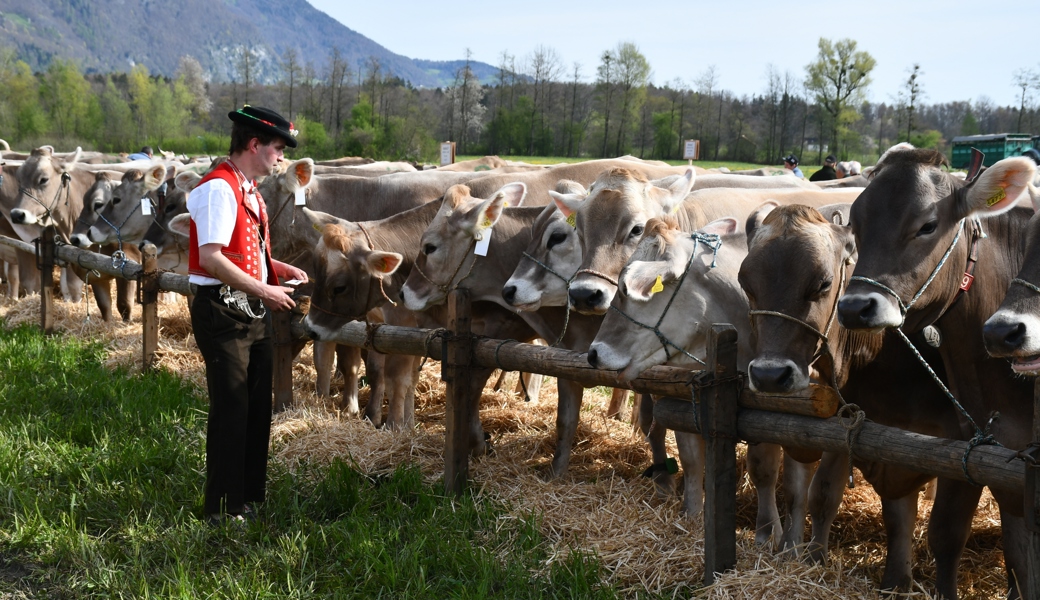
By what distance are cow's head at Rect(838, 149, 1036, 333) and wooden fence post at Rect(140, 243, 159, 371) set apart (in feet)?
21.8

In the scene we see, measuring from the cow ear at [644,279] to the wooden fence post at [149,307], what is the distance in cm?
557

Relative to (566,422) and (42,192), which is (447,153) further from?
(566,422)

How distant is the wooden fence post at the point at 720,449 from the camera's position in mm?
3674

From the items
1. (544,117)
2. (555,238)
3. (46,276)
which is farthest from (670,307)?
(544,117)

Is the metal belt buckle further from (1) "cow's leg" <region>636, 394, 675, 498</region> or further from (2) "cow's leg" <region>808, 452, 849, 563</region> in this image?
(2) "cow's leg" <region>808, 452, 849, 563</region>

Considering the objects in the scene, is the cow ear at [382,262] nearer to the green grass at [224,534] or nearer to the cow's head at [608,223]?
the cow's head at [608,223]

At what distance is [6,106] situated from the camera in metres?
72.9

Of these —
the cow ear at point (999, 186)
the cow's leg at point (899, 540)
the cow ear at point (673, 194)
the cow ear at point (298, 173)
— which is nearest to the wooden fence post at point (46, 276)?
the cow ear at point (298, 173)

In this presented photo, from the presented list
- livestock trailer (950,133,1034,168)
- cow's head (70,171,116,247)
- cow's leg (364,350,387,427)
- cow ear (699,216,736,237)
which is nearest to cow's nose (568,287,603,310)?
cow ear (699,216,736,237)

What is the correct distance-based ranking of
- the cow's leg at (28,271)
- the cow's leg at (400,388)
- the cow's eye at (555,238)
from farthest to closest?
the cow's leg at (28,271)
the cow's leg at (400,388)
the cow's eye at (555,238)

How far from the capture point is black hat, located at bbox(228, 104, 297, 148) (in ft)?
14.8

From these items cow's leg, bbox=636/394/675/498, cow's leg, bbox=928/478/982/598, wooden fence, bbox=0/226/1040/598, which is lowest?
cow's leg, bbox=636/394/675/498

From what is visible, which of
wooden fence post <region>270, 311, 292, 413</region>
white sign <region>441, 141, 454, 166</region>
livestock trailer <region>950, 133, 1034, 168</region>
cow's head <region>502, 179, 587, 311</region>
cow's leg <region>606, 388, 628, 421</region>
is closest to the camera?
cow's head <region>502, 179, 587, 311</region>

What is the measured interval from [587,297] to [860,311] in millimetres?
1653
